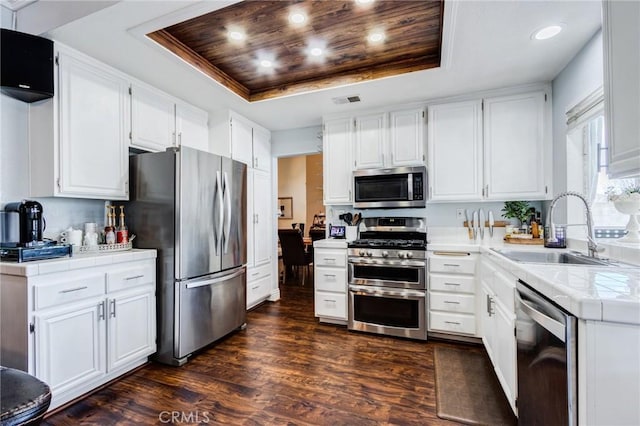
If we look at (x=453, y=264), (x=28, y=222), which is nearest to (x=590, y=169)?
(x=453, y=264)

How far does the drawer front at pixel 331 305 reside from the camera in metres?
3.21

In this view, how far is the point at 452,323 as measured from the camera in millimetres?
2816

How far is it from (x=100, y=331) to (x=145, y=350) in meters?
0.43

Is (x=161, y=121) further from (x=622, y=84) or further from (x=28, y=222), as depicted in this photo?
(x=622, y=84)

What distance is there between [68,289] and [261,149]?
2.73 metres

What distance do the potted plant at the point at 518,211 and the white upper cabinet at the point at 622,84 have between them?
1955 mm

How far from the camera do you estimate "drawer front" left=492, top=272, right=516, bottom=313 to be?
171 cm

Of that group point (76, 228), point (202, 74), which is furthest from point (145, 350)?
point (202, 74)

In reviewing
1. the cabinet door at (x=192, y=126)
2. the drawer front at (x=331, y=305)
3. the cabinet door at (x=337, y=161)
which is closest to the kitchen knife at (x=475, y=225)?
the cabinet door at (x=337, y=161)

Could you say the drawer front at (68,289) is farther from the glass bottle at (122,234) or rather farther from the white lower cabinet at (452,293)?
the white lower cabinet at (452,293)

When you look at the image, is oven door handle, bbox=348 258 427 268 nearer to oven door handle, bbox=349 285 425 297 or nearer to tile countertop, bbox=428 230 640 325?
oven door handle, bbox=349 285 425 297

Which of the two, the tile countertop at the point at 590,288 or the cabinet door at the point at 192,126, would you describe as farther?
the cabinet door at the point at 192,126

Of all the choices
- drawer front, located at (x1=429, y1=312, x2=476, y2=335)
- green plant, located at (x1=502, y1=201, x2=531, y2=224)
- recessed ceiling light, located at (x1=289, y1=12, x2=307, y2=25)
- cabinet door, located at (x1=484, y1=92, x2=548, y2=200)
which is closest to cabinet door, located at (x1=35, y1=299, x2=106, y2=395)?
recessed ceiling light, located at (x1=289, y1=12, x2=307, y2=25)

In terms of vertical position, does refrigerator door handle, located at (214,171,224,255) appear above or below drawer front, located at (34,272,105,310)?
above
